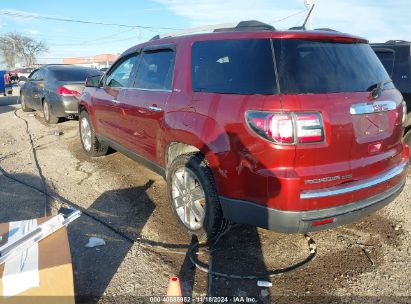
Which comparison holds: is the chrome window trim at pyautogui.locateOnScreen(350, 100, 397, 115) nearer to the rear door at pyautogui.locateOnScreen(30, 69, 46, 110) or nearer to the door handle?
the door handle

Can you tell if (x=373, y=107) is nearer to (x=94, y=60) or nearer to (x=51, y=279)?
(x=51, y=279)

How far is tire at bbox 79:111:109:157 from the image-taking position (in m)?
6.33

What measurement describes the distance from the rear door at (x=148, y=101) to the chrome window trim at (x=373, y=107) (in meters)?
1.74

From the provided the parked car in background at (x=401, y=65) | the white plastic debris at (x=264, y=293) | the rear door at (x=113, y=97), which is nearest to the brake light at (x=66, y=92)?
the rear door at (x=113, y=97)

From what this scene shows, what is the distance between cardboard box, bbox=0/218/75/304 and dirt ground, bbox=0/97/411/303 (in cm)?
39

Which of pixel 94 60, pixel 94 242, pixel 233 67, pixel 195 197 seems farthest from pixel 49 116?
pixel 94 60

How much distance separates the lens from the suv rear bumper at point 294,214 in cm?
286

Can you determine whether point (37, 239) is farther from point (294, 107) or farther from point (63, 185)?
point (63, 185)

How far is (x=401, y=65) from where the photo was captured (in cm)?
599

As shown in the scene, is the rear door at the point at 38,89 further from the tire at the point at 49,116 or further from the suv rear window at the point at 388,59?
the suv rear window at the point at 388,59

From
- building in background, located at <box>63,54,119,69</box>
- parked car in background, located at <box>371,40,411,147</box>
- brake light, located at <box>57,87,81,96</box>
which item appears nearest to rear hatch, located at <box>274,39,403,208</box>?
parked car in background, located at <box>371,40,411,147</box>

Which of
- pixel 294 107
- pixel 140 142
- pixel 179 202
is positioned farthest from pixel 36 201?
pixel 294 107

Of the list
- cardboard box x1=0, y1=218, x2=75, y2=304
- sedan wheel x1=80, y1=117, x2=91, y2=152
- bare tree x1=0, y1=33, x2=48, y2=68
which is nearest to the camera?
cardboard box x1=0, y1=218, x2=75, y2=304

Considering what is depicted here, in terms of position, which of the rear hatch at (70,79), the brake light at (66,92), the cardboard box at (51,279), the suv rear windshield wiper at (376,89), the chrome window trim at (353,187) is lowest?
the cardboard box at (51,279)
